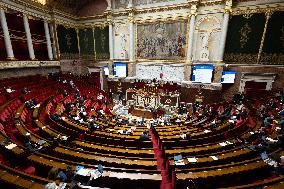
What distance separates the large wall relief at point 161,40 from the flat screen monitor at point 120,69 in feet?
7.60

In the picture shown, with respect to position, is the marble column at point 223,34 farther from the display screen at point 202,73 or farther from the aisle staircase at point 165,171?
the aisle staircase at point 165,171

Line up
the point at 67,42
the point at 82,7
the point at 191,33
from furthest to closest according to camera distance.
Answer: the point at 82,7, the point at 67,42, the point at 191,33

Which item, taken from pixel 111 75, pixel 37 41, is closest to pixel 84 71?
pixel 111 75

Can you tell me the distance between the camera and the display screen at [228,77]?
56.1ft

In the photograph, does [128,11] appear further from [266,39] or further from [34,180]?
[34,180]

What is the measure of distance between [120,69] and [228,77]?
512 inches

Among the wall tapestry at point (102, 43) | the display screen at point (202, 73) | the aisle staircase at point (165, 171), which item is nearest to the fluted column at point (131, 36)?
the wall tapestry at point (102, 43)

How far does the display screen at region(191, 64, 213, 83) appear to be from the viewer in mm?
17719

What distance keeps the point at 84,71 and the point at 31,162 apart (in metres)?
22.3

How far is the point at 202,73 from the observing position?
18125 mm

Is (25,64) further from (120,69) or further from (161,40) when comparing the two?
(161,40)

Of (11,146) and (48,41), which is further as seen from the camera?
(48,41)

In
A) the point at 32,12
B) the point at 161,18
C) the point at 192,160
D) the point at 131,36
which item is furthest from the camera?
the point at 131,36

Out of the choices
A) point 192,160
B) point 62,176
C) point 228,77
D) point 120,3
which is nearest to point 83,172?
point 62,176
